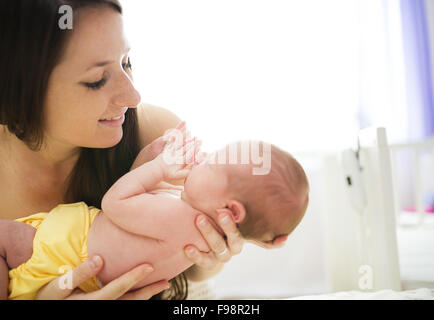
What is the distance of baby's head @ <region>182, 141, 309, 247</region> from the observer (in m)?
0.63

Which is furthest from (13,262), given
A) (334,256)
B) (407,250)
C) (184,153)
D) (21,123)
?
(407,250)

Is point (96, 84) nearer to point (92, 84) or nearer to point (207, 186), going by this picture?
point (92, 84)

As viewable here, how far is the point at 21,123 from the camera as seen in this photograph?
0.71 metres

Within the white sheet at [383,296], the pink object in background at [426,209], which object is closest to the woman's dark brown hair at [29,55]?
the white sheet at [383,296]

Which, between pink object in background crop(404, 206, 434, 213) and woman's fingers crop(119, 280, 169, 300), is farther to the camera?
pink object in background crop(404, 206, 434, 213)

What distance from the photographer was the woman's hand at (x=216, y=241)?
0.66m

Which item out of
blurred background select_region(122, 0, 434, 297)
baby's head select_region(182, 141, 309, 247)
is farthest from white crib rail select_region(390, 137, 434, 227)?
baby's head select_region(182, 141, 309, 247)

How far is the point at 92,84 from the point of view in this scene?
0.68 m

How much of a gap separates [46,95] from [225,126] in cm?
37

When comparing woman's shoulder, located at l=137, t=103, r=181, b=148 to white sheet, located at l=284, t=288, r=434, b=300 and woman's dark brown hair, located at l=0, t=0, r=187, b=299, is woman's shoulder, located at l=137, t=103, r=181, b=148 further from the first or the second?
white sheet, located at l=284, t=288, r=434, b=300

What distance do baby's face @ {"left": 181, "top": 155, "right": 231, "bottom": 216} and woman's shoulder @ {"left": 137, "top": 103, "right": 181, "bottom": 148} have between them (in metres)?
0.22

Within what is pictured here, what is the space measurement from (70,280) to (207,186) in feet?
0.96

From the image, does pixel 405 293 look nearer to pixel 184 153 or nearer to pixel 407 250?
pixel 407 250

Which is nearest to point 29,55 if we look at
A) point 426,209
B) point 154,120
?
point 154,120
